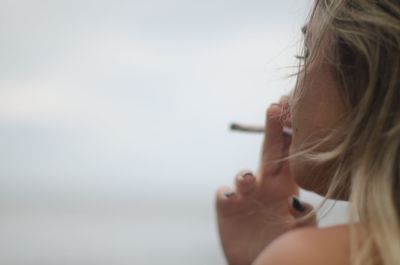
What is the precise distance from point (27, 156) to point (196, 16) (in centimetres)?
38

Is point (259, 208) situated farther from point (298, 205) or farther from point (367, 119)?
point (367, 119)

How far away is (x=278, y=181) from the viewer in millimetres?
661

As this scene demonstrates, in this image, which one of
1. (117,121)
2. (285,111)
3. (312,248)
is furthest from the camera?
(117,121)

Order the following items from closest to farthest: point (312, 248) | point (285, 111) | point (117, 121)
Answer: point (312, 248) → point (285, 111) → point (117, 121)

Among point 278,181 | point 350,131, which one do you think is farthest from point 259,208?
point 350,131

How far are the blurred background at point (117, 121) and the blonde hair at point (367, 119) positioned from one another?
18.1 inches

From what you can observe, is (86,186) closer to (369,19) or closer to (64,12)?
(64,12)

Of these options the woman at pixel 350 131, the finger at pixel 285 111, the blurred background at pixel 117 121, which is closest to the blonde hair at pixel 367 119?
the woman at pixel 350 131

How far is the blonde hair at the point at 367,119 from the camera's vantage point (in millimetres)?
335

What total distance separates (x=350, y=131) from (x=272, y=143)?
0.25m

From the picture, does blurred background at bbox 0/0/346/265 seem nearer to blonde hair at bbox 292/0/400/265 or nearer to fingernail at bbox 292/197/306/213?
fingernail at bbox 292/197/306/213

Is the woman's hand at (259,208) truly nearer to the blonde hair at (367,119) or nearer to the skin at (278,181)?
the skin at (278,181)

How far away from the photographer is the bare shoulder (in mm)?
332

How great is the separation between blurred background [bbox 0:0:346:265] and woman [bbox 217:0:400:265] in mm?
425
